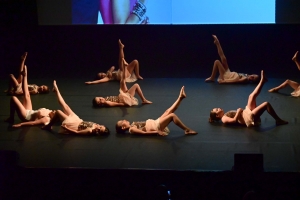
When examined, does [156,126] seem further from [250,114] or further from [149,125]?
[250,114]

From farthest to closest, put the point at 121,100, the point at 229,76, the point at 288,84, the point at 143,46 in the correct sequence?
1. the point at 143,46
2. the point at 229,76
3. the point at 288,84
4. the point at 121,100

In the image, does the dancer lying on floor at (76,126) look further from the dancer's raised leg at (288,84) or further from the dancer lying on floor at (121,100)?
the dancer's raised leg at (288,84)

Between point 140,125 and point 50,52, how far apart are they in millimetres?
5484

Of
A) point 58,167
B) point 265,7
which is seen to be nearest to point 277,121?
point 58,167

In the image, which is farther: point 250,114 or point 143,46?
point 143,46

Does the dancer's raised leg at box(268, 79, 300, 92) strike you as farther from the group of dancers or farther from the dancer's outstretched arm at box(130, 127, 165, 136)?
the dancer's outstretched arm at box(130, 127, 165, 136)

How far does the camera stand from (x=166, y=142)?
17.4 feet

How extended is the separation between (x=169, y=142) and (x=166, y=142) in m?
0.03

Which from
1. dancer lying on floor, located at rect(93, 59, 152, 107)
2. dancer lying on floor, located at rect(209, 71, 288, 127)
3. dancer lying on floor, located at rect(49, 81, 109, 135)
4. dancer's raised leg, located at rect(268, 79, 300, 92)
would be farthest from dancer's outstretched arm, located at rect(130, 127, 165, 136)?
dancer's raised leg, located at rect(268, 79, 300, 92)

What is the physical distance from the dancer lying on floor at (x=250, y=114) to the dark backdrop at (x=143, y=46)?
11.2 ft

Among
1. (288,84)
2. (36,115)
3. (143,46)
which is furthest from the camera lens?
(143,46)

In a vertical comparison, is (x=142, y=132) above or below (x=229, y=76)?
below

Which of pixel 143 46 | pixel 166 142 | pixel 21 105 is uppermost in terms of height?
pixel 143 46

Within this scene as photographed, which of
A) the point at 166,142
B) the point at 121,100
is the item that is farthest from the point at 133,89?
the point at 166,142
